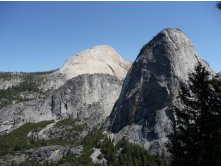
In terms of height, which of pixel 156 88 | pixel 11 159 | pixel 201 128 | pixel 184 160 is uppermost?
pixel 156 88

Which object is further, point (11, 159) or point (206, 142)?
point (11, 159)

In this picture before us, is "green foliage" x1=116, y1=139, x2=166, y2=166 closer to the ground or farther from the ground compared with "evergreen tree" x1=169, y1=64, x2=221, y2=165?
closer to the ground

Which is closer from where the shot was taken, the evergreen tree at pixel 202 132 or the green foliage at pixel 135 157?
the evergreen tree at pixel 202 132

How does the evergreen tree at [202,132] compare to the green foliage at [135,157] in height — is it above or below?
above

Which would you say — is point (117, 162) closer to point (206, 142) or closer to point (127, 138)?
point (127, 138)

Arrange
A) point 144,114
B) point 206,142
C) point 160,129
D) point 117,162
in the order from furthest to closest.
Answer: point 144,114
point 160,129
point 117,162
point 206,142

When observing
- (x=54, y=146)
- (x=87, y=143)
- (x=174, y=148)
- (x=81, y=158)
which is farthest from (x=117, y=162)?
(x=174, y=148)

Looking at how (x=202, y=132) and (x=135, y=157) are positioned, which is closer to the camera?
(x=202, y=132)

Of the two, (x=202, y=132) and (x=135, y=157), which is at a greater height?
(x=202, y=132)
